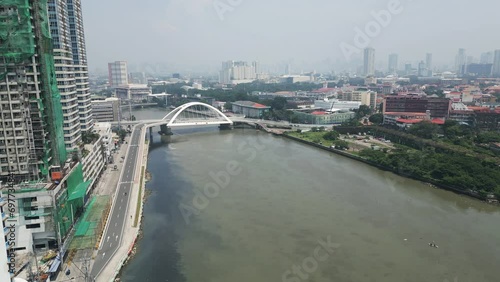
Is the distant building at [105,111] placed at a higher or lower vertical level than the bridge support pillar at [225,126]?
higher

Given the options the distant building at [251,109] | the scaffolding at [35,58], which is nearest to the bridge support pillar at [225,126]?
the distant building at [251,109]

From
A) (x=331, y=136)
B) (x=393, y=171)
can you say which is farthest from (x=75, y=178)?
(x=331, y=136)

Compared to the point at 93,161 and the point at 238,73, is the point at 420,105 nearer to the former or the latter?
the point at 93,161

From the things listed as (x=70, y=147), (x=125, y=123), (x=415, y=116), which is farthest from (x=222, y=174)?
(x=415, y=116)

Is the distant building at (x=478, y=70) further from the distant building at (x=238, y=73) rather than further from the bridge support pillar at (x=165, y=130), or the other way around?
the bridge support pillar at (x=165, y=130)

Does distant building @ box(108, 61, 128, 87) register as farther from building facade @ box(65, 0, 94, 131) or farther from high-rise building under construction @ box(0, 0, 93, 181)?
high-rise building under construction @ box(0, 0, 93, 181)

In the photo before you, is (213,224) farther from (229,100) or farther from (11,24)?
(229,100)
